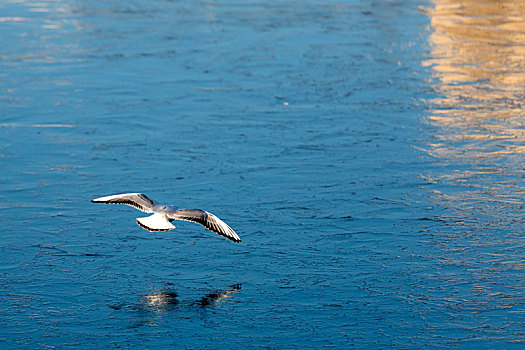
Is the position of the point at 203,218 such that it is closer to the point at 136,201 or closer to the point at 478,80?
the point at 136,201

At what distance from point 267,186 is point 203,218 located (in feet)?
8.67

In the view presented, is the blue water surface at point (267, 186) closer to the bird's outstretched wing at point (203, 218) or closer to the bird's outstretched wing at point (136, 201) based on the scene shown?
the bird's outstretched wing at point (203, 218)

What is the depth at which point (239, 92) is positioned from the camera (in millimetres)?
14203

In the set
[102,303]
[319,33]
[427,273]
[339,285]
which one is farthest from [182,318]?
[319,33]

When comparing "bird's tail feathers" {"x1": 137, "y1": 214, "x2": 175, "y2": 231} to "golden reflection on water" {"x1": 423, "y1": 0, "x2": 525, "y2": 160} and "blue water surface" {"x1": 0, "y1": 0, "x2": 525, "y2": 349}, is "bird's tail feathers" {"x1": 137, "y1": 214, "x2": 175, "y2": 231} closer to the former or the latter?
"blue water surface" {"x1": 0, "y1": 0, "x2": 525, "y2": 349}

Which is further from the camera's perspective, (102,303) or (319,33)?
(319,33)

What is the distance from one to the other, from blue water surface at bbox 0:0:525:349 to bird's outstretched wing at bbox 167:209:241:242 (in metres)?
0.45

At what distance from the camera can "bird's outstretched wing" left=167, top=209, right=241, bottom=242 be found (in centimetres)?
769

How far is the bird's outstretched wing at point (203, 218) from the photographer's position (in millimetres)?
7688

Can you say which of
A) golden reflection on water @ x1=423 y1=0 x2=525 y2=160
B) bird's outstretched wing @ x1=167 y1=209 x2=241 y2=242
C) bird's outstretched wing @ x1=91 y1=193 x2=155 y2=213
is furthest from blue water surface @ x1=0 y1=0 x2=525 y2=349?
bird's outstretched wing @ x1=91 y1=193 x2=155 y2=213

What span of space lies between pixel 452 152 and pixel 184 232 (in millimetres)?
4376

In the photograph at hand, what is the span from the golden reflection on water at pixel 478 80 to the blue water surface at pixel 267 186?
0.18 feet

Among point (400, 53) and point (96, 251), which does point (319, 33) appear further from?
point (96, 251)

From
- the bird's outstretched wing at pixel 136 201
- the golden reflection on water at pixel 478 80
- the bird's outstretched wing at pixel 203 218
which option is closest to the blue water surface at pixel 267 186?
the golden reflection on water at pixel 478 80
